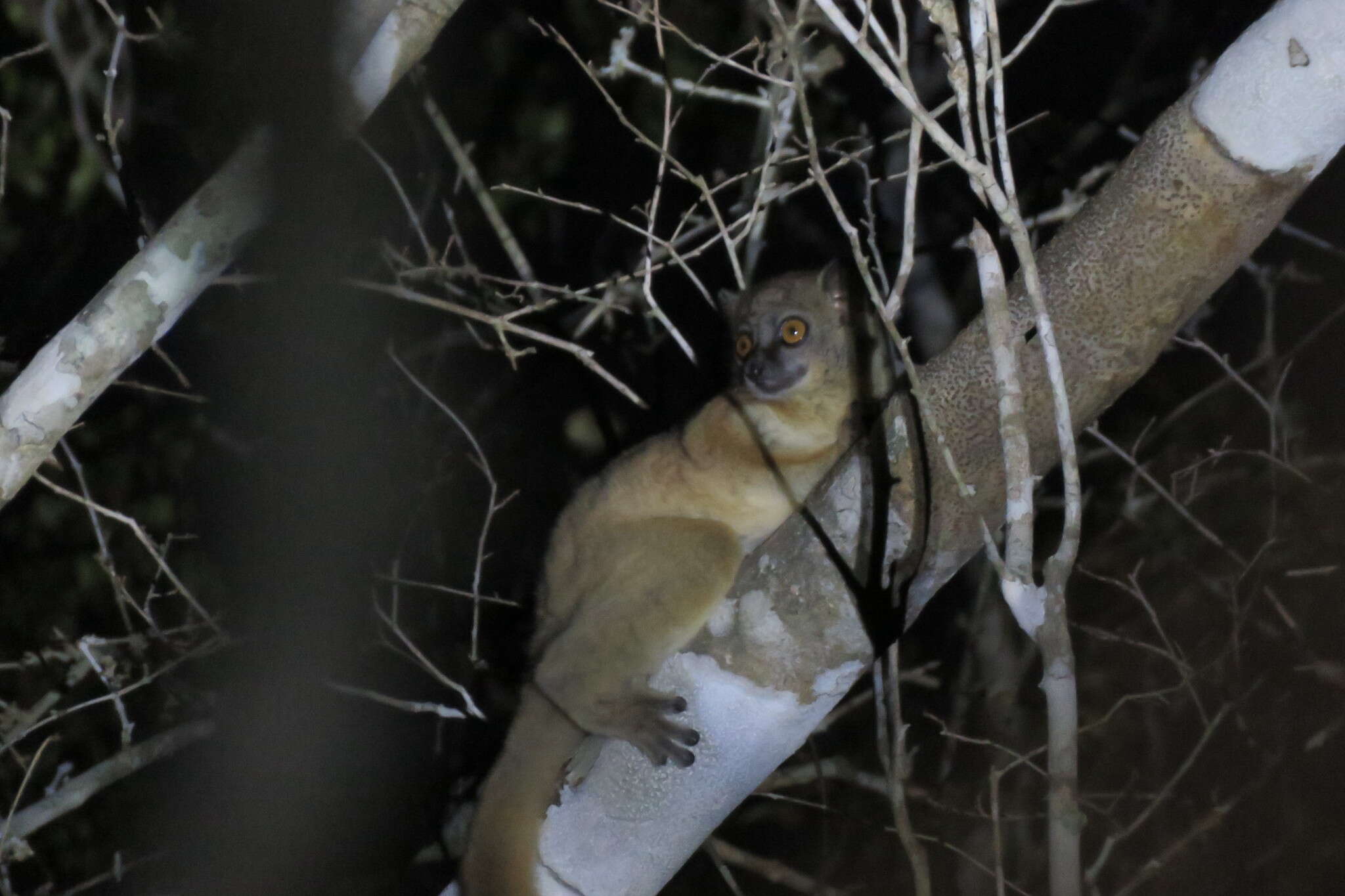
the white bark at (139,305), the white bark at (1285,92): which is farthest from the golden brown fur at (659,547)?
the white bark at (1285,92)

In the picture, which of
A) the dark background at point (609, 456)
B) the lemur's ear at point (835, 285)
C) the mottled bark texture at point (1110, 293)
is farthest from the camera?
the dark background at point (609, 456)

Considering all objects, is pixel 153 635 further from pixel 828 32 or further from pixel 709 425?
pixel 828 32

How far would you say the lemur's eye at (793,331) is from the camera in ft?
12.0

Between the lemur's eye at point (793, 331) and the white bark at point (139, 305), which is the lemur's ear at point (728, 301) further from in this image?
the white bark at point (139, 305)

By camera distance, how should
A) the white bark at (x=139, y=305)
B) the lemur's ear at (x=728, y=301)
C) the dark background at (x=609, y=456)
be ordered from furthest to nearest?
the dark background at (x=609, y=456)
the lemur's ear at (x=728, y=301)
the white bark at (x=139, y=305)

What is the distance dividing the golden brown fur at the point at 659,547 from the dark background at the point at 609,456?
730mm

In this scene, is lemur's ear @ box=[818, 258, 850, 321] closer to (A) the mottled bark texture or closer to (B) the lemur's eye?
(B) the lemur's eye

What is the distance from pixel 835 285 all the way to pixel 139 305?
2.17 m

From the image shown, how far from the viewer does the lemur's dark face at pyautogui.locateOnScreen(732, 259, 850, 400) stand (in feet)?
11.7

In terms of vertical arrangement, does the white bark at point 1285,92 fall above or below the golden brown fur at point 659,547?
above

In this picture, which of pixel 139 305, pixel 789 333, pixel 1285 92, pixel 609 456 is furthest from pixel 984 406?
pixel 609 456

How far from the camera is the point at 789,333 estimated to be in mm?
3648

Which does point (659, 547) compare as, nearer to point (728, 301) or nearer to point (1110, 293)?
point (728, 301)

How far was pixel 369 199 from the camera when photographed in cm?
213
